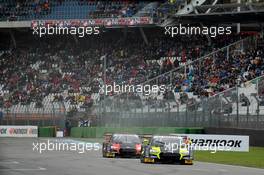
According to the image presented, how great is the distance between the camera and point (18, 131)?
5406cm

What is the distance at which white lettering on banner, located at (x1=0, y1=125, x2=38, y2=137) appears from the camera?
174 feet

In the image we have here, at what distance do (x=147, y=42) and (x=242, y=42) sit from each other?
10.6 m

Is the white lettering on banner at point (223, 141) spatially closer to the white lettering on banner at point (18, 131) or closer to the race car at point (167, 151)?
the race car at point (167, 151)

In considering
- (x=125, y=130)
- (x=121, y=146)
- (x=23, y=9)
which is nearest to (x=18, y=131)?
(x=23, y=9)

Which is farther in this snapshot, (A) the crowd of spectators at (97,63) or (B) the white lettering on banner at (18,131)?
(B) the white lettering on banner at (18,131)

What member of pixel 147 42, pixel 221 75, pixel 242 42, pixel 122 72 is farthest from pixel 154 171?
pixel 147 42

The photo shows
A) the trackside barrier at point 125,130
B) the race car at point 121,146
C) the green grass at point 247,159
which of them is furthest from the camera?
the trackside barrier at point 125,130

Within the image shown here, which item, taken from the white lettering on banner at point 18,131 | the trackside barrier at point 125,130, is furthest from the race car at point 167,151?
the white lettering on banner at point 18,131

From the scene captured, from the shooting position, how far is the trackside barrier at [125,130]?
37.6 meters

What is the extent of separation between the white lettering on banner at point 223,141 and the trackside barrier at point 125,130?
324cm

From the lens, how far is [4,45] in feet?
198

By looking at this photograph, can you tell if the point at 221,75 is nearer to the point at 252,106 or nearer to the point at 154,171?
the point at 252,106

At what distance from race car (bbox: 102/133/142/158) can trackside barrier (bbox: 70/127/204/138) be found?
33.6ft

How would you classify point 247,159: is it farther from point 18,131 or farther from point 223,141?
point 18,131
